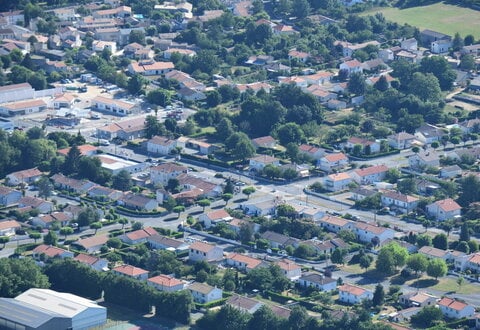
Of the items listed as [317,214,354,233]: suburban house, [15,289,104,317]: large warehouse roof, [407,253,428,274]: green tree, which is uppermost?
[407,253,428,274]: green tree

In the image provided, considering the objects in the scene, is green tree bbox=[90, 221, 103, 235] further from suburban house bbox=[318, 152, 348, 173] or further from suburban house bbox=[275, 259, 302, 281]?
suburban house bbox=[318, 152, 348, 173]

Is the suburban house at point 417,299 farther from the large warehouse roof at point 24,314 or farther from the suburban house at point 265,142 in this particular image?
the suburban house at point 265,142

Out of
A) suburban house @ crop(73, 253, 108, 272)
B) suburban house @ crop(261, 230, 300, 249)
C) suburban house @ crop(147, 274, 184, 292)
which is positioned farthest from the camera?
suburban house @ crop(261, 230, 300, 249)

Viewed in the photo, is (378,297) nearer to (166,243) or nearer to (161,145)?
(166,243)

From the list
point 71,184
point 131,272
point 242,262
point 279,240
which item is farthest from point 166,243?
point 71,184

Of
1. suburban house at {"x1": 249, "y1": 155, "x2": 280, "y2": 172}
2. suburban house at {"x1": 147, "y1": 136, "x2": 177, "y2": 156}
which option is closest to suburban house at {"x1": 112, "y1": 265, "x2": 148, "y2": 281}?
suburban house at {"x1": 249, "y1": 155, "x2": 280, "y2": 172}

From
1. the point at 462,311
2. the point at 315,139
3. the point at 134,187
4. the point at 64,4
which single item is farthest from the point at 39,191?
the point at 64,4

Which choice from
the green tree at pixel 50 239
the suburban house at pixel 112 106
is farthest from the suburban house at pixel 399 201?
the suburban house at pixel 112 106
